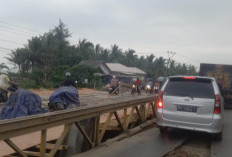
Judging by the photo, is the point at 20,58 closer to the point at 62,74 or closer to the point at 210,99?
the point at 62,74

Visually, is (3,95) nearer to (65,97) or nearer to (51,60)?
(65,97)

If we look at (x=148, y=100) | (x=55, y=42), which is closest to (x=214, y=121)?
(x=148, y=100)

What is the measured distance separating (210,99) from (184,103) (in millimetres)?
641

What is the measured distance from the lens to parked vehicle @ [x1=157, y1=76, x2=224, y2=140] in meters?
6.39

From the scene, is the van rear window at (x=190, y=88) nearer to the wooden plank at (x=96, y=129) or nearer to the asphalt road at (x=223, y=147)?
the asphalt road at (x=223, y=147)

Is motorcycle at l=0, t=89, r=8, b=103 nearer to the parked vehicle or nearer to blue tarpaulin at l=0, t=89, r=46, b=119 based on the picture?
blue tarpaulin at l=0, t=89, r=46, b=119

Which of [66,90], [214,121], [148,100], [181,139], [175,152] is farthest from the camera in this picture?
[148,100]

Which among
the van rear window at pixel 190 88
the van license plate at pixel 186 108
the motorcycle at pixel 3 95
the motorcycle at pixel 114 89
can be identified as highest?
the van rear window at pixel 190 88

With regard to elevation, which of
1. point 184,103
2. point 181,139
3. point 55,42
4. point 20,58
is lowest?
point 181,139

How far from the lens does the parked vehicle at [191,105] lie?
6.39 m

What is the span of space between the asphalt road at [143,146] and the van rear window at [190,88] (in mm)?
1304

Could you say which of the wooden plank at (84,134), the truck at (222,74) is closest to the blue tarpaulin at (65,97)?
the wooden plank at (84,134)

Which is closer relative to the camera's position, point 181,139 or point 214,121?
point 214,121

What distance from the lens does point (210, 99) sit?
6.43m
